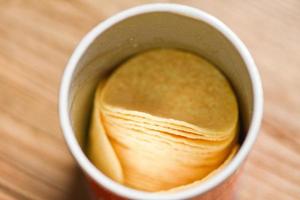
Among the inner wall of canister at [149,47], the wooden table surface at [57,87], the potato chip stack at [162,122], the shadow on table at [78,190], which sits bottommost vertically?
the shadow on table at [78,190]

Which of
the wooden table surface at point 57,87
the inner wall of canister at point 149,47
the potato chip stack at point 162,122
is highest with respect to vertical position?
the inner wall of canister at point 149,47

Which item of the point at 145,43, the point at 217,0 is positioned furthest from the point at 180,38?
the point at 217,0

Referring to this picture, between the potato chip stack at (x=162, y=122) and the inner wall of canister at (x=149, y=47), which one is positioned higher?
the inner wall of canister at (x=149, y=47)

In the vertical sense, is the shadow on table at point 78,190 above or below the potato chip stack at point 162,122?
below

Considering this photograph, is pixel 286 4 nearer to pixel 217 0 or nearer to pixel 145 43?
pixel 217 0
